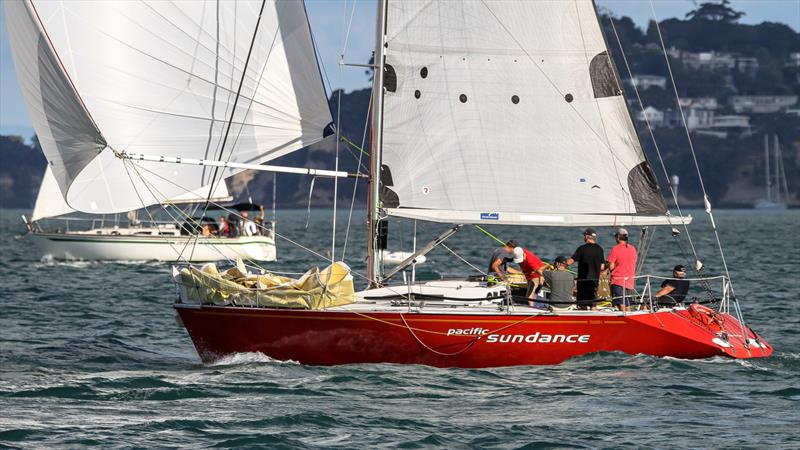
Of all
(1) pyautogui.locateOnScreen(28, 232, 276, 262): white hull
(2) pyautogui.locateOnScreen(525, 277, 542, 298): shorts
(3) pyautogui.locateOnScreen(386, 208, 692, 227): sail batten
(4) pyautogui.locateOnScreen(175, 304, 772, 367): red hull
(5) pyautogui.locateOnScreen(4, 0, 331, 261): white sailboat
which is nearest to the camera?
(4) pyautogui.locateOnScreen(175, 304, 772, 367): red hull

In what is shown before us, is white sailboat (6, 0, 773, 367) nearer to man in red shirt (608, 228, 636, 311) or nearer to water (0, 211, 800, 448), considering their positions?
man in red shirt (608, 228, 636, 311)

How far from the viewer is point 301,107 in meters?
18.4

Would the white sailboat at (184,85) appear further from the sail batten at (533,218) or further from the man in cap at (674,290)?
the man in cap at (674,290)

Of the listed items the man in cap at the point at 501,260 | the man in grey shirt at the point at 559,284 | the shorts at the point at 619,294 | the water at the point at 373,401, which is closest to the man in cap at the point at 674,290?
the shorts at the point at 619,294

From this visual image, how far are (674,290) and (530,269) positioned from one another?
202 cm

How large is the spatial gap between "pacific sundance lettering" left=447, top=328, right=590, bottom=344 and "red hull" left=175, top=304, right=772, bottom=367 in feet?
0.04

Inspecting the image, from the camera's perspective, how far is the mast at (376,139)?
17.4m

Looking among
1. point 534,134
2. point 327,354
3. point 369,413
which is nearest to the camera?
point 369,413

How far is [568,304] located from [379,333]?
100 inches

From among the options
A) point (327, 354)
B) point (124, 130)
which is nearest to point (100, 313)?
point (124, 130)

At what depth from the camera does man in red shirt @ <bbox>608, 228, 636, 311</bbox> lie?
1730cm

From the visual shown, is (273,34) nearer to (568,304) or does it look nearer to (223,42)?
(223,42)

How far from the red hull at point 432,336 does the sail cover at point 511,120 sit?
190 centimetres

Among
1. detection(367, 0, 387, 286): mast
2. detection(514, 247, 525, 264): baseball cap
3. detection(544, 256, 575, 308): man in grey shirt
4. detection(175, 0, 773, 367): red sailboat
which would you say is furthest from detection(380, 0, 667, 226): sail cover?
detection(544, 256, 575, 308): man in grey shirt
